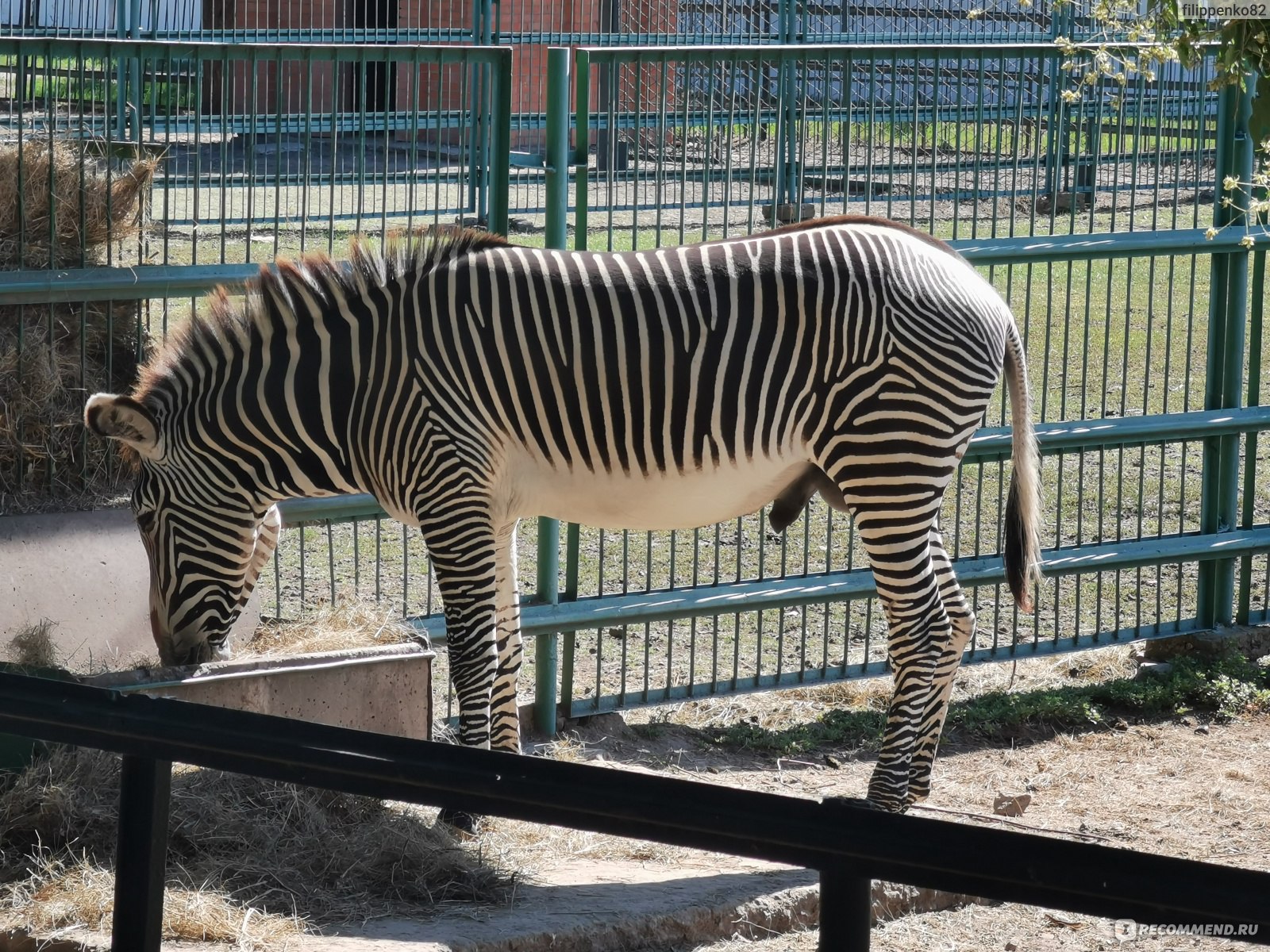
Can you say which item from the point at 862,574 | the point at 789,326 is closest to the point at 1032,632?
the point at 862,574

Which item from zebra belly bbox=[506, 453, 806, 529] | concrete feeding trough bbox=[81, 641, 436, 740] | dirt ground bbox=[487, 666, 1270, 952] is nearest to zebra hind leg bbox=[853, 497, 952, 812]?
dirt ground bbox=[487, 666, 1270, 952]

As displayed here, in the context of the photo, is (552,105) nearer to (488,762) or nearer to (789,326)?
(789,326)

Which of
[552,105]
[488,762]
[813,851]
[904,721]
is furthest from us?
[552,105]

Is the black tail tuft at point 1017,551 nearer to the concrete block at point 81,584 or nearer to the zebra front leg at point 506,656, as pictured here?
the zebra front leg at point 506,656

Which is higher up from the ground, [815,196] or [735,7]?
[735,7]

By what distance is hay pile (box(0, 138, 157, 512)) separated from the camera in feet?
16.6

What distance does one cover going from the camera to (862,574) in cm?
644

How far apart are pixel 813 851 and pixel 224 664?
3.55 m

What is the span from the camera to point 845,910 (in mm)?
1722

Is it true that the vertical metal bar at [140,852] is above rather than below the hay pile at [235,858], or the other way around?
above

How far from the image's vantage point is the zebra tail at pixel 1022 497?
5.61 m

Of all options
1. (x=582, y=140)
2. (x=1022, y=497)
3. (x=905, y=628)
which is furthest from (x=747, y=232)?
(x=905, y=628)

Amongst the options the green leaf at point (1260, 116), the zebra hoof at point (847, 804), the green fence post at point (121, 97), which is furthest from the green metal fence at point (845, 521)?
the zebra hoof at point (847, 804)

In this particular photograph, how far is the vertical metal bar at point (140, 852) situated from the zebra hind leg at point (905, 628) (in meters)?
3.43
